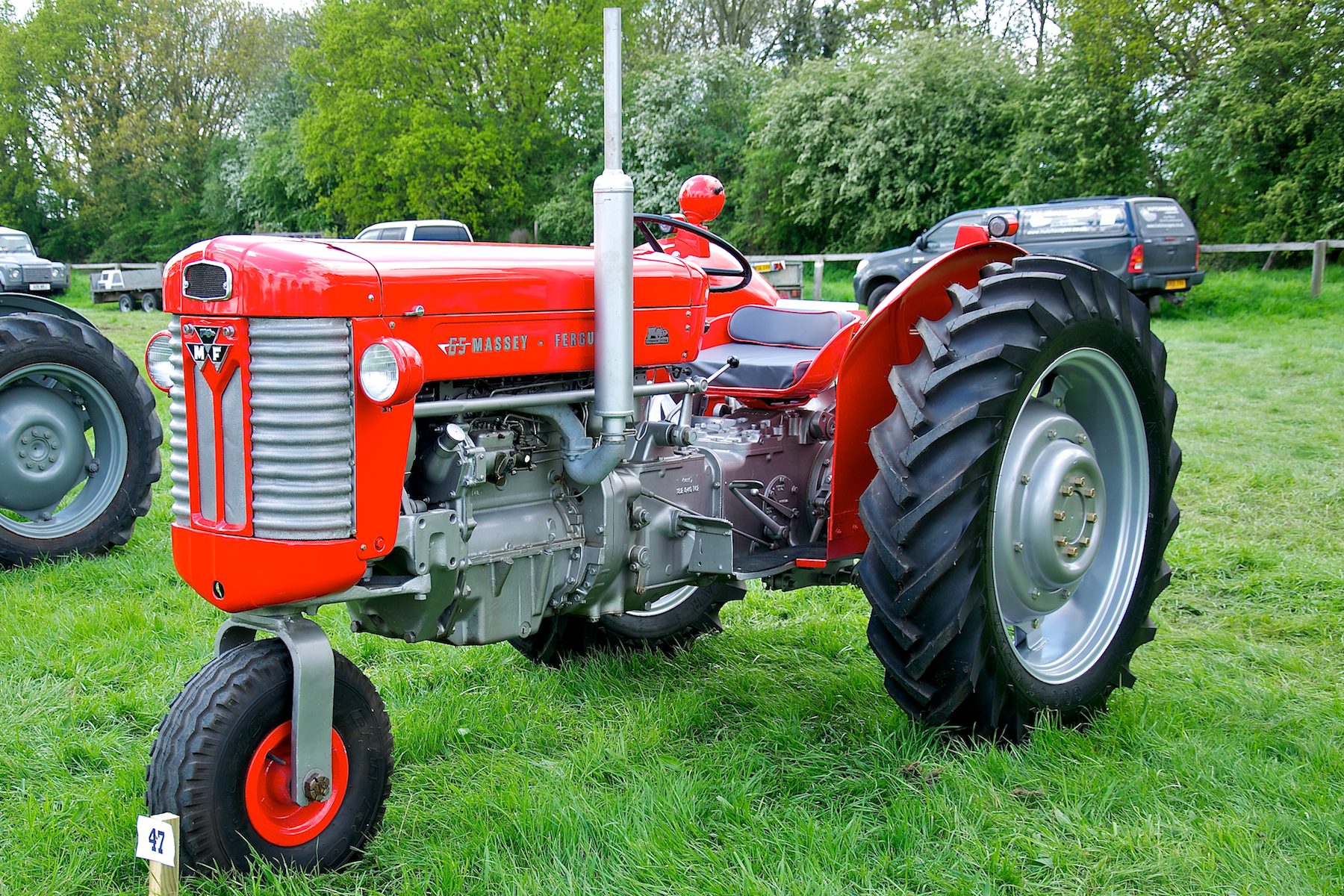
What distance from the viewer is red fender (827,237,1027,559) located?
3.06m

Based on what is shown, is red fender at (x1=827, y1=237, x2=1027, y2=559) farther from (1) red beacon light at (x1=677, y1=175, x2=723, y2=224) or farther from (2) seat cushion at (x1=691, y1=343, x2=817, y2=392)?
(1) red beacon light at (x1=677, y1=175, x2=723, y2=224)

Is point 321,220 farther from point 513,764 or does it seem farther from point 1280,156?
point 513,764

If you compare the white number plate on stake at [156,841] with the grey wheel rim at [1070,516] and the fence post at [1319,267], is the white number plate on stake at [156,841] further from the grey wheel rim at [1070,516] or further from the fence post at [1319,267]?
the fence post at [1319,267]

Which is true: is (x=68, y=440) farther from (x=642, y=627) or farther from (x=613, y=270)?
(x=613, y=270)

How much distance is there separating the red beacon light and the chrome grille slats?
148 inches

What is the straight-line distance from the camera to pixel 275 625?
229 centimetres

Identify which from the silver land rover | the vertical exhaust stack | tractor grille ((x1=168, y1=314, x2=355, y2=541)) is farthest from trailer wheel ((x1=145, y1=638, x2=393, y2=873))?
the silver land rover

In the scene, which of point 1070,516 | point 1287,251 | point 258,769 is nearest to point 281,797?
point 258,769

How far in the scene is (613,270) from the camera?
8.18 feet

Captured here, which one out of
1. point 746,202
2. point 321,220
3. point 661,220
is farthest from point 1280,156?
point 321,220

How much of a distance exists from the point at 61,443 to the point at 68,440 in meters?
0.03

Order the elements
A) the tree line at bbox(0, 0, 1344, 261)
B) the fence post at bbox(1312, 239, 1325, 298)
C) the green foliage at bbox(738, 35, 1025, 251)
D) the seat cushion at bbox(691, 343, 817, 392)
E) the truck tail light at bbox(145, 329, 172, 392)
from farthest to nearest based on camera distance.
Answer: the green foliage at bbox(738, 35, 1025, 251) < the tree line at bbox(0, 0, 1344, 261) < the fence post at bbox(1312, 239, 1325, 298) < the seat cushion at bbox(691, 343, 817, 392) < the truck tail light at bbox(145, 329, 172, 392)

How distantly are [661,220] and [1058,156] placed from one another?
19607 millimetres

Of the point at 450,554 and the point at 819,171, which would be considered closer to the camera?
the point at 450,554
